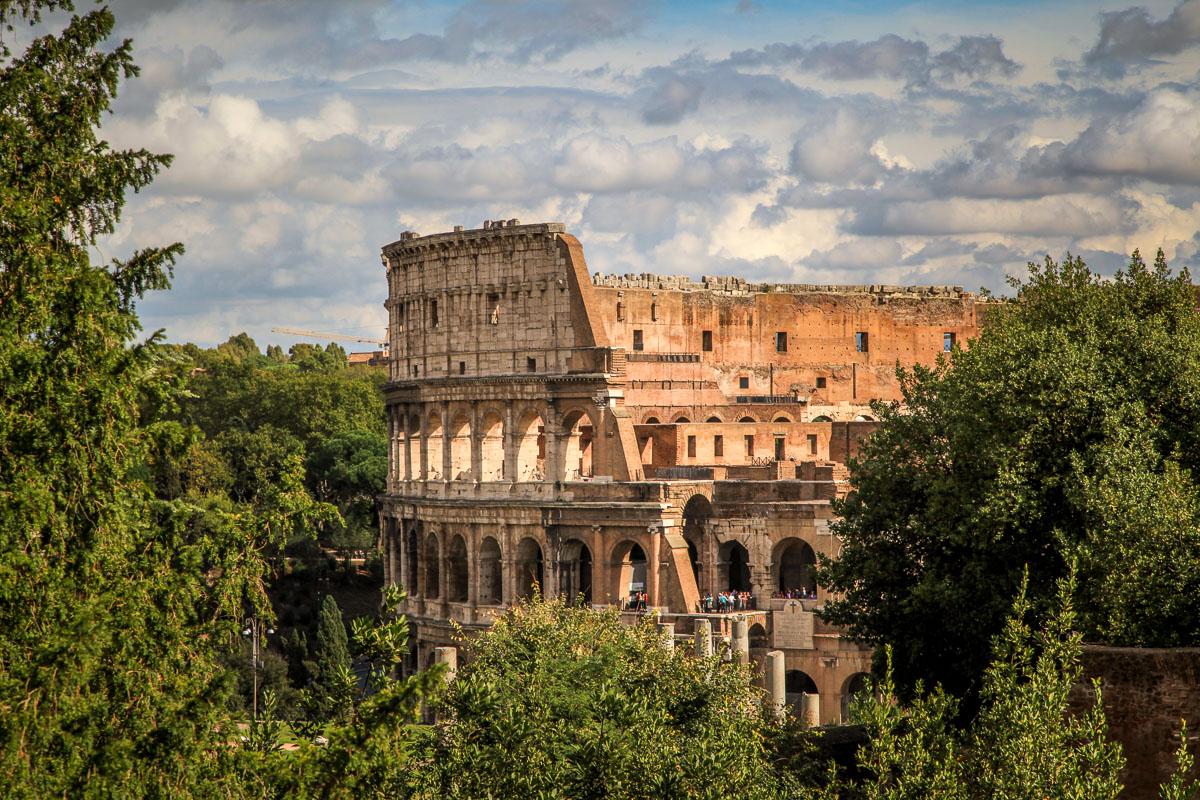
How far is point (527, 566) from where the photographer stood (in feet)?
192

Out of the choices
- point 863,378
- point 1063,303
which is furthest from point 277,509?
point 863,378

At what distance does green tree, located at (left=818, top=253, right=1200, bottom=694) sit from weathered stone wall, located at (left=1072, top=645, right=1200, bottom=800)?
3.58m

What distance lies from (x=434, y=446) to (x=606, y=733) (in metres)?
42.3

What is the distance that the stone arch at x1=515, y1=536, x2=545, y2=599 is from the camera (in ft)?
191

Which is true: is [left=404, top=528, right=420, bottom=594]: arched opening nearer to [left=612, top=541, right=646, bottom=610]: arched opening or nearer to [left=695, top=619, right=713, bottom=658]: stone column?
Result: [left=612, top=541, right=646, bottom=610]: arched opening

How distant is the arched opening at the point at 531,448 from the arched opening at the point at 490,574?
3.03 meters

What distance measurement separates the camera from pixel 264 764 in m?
16.5

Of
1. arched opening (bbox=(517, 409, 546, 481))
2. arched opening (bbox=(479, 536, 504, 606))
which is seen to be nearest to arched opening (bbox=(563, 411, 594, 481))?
arched opening (bbox=(517, 409, 546, 481))

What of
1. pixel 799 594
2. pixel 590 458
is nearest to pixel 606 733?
pixel 799 594

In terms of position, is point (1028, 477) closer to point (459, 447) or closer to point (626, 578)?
point (626, 578)

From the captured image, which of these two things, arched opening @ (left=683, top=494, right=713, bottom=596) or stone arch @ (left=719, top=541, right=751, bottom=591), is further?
stone arch @ (left=719, top=541, right=751, bottom=591)

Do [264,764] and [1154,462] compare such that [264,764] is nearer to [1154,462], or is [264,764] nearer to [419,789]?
[419,789]

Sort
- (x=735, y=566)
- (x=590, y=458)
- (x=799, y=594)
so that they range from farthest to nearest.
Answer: (x=590, y=458)
(x=735, y=566)
(x=799, y=594)

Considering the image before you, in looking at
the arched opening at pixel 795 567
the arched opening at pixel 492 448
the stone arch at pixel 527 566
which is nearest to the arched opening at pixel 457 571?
the arched opening at pixel 492 448
